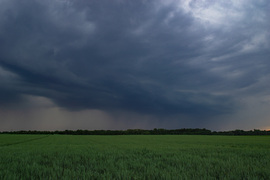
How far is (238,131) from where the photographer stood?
83500mm

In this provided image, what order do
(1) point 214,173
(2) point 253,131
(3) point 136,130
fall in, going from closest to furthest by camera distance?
1. (1) point 214,173
2. (2) point 253,131
3. (3) point 136,130

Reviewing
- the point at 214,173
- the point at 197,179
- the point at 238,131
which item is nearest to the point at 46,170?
the point at 197,179

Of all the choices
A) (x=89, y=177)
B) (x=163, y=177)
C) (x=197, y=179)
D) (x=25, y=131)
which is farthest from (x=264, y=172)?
(x=25, y=131)

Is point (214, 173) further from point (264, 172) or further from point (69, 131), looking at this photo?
point (69, 131)

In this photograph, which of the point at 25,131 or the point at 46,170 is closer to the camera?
the point at 46,170

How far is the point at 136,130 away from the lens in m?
104

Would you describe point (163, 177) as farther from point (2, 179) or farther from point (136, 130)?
point (136, 130)

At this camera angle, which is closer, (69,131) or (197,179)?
(197,179)

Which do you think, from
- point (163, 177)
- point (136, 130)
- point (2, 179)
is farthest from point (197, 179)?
point (136, 130)

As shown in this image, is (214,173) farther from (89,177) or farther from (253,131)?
(253,131)

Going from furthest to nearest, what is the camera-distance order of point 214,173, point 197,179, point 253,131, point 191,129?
point 191,129
point 253,131
point 214,173
point 197,179

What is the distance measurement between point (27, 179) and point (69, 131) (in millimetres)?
111635

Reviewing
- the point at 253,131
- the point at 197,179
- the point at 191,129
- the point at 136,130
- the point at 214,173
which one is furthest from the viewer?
the point at 191,129

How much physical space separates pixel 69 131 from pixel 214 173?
369 feet
